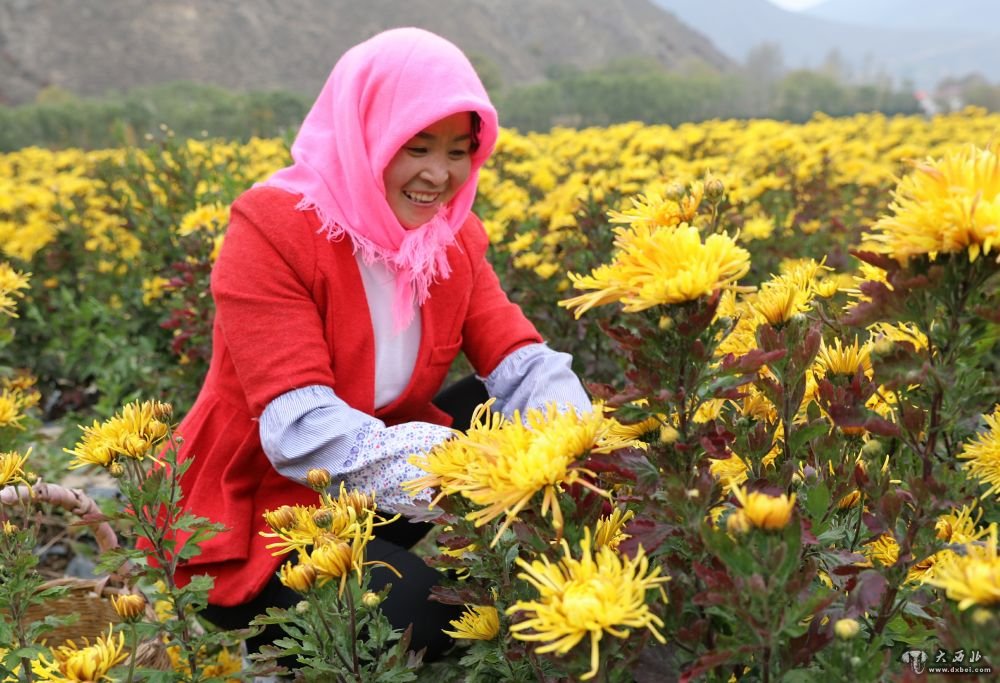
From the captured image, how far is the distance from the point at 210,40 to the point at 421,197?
2324 inches

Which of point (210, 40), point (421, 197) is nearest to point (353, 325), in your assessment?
point (421, 197)

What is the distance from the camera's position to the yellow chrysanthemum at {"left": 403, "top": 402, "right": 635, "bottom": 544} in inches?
36.6

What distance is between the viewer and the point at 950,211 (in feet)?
2.75

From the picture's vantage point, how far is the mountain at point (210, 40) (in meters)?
49.6

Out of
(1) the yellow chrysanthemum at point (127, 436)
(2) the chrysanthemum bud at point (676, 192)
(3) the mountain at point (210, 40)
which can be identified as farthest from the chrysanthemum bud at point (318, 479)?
(3) the mountain at point (210, 40)

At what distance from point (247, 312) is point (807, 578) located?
140 cm

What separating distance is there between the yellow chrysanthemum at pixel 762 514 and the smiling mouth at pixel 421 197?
1.43m

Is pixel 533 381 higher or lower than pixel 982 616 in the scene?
lower

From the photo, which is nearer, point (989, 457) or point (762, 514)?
point (762, 514)

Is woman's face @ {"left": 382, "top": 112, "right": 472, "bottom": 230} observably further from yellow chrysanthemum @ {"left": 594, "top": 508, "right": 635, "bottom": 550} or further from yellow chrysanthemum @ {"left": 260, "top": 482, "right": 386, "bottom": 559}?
yellow chrysanthemum @ {"left": 594, "top": 508, "right": 635, "bottom": 550}

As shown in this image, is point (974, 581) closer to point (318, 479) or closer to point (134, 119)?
point (318, 479)

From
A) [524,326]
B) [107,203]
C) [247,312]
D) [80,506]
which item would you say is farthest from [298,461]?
[107,203]

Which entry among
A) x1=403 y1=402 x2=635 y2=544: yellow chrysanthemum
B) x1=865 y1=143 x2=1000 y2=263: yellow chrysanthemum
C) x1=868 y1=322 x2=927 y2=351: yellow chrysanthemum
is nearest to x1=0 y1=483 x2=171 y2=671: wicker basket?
x1=403 y1=402 x2=635 y2=544: yellow chrysanthemum

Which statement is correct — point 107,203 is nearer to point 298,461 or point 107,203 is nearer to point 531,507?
point 298,461
